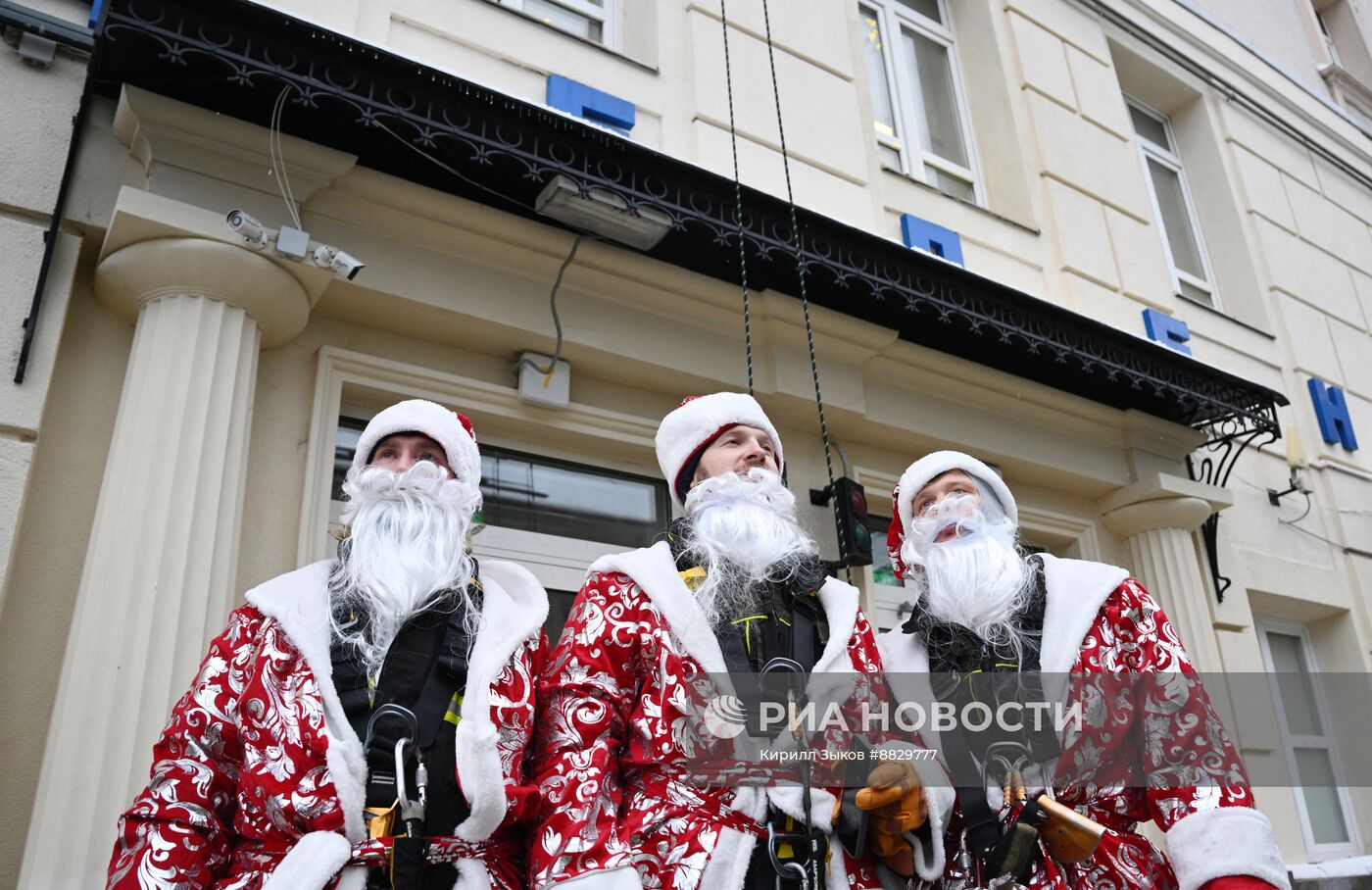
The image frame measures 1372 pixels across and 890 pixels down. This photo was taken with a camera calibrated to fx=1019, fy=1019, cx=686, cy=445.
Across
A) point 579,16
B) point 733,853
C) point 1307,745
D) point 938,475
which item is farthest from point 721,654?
point 1307,745

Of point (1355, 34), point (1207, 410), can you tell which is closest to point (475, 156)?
point (1207, 410)

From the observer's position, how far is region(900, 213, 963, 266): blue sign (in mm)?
5230

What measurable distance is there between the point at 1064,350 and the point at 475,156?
2.84 m

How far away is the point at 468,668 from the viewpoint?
1.99 m

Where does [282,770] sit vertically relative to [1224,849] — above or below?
above

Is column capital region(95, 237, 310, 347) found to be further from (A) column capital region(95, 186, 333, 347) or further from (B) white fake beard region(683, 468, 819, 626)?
(B) white fake beard region(683, 468, 819, 626)

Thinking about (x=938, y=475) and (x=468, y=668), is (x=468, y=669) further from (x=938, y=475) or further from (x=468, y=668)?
(x=938, y=475)

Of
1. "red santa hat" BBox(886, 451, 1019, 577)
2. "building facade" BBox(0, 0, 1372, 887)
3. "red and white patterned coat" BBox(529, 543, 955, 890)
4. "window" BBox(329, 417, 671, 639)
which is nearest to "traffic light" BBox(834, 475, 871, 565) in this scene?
"building facade" BBox(0, 0, 1372, 887)

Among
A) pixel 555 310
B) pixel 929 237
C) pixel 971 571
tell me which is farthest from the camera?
pixel 929 237

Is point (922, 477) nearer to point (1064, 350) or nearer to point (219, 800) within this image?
point (219, 800)

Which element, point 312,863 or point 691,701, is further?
point 691,701

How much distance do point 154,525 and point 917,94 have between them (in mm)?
5300

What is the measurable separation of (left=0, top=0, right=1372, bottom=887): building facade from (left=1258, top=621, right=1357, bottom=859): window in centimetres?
3

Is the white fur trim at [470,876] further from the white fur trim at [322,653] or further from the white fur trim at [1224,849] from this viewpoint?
the white fur trim at [1224,849]
